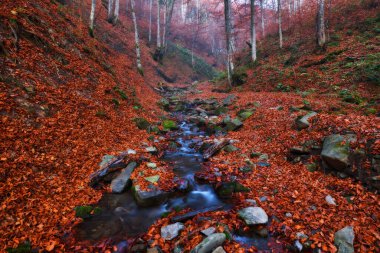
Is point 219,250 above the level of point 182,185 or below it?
below

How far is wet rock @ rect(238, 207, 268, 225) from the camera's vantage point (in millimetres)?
4352

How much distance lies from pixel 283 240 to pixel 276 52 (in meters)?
19.8

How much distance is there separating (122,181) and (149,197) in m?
1.03

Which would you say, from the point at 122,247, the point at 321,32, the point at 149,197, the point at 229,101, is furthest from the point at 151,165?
the point at 321,32

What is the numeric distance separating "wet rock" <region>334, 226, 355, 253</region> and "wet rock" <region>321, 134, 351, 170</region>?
1.96 meters

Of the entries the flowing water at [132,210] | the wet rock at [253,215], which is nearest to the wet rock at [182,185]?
the flowing water at [132,210]

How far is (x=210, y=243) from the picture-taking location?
372 centimetres

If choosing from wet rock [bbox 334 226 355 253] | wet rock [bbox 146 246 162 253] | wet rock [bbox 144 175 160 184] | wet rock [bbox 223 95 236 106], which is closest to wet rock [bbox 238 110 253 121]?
wet rock [bbox 223 95 236 106]

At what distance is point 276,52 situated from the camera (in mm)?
20234

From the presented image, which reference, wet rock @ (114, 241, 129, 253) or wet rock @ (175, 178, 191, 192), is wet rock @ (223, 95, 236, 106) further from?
wet rock @ (114, 241, 129, 253)

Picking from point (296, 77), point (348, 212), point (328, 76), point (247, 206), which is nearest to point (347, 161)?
point (348, 212)

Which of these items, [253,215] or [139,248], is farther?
[253,215]

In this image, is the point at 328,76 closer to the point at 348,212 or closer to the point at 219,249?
the point at 348,212

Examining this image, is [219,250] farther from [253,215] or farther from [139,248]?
[139,248]
